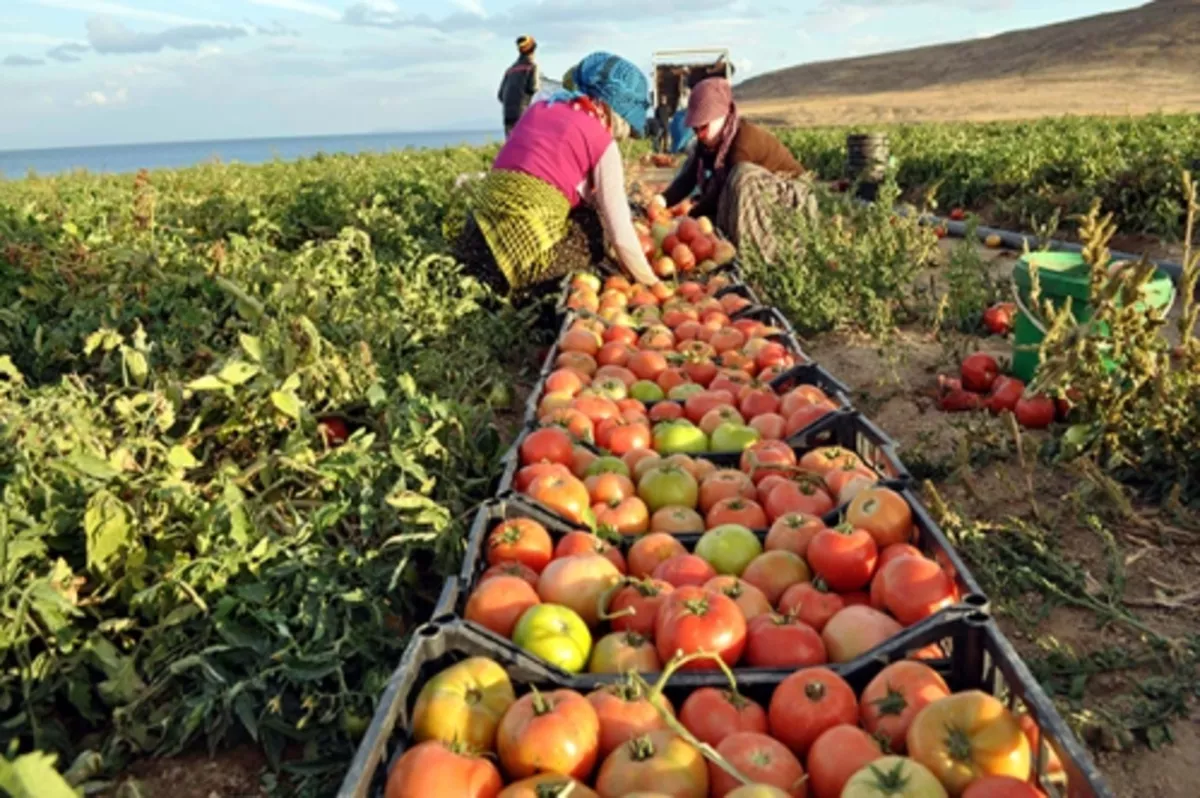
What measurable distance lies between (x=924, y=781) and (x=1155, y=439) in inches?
98.6

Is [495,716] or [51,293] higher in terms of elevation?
[51,293]

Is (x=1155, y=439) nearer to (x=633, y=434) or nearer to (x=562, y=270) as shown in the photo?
(x=633, y=434)

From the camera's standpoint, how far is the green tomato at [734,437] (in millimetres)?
3102

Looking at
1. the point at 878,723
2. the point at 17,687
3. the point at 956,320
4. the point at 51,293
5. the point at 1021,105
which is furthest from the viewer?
the point at 1021,105

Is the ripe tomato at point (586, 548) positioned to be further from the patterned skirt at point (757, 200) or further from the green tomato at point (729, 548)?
the patterned skirt at point (757, 200)

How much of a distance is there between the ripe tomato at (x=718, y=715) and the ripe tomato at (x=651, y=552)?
1.88 ft

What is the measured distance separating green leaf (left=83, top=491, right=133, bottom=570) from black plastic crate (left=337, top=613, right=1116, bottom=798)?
1.05m

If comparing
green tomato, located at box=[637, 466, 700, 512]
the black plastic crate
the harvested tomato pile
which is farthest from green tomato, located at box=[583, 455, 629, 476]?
the black plastic crate

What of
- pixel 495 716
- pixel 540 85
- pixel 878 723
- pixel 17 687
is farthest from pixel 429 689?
pixel 540 85

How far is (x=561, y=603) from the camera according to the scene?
2.14m

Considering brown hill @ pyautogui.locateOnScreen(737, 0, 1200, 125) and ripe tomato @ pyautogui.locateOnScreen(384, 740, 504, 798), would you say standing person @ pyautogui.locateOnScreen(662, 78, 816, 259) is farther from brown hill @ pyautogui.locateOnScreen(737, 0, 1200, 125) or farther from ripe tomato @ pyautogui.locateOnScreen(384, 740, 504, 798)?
brown hill @ pyautogui.locateOnScreen(737, 0, 1200, 125)

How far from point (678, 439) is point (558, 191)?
2506 mm

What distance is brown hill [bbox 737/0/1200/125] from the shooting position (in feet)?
149

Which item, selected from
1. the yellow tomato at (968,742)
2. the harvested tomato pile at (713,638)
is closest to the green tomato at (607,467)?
the harvested tomato pile at (713,638)
